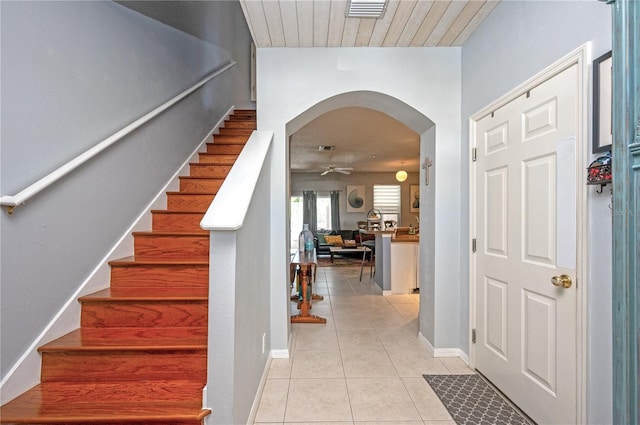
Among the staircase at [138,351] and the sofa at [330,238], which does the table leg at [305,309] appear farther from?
the sofa at [330,238]

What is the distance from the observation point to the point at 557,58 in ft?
5.21

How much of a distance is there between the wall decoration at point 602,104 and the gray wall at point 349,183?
8697 mm

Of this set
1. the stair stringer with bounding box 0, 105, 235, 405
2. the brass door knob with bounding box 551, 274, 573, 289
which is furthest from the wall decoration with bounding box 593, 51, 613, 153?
the stair stringer with bounding box 0, 105, 235, 405

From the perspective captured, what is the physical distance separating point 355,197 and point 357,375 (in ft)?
26.1

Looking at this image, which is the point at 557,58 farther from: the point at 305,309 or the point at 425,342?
the point at 305,309

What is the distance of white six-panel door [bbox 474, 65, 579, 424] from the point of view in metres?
1.54

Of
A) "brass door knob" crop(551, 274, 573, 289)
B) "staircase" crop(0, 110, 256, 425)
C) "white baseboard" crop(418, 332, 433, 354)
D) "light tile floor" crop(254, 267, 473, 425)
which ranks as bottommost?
"light tile floor" crop(254, 267, 473, 425)

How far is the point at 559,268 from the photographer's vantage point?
1590 millimetres

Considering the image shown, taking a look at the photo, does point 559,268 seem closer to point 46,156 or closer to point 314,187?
point 46,156

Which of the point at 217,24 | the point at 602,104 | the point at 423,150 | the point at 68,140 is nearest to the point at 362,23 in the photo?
the point at 423,150

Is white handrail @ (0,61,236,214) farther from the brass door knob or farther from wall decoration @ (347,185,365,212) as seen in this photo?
wall decoration @ (347,185,365,212)

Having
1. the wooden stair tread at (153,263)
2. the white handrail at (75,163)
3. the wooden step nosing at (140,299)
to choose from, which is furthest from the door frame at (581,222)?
the white handrail at (75,163)

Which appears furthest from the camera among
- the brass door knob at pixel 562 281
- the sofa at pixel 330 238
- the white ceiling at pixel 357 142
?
the sofa at pixel 330 238

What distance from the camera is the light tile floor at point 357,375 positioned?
186 cm
